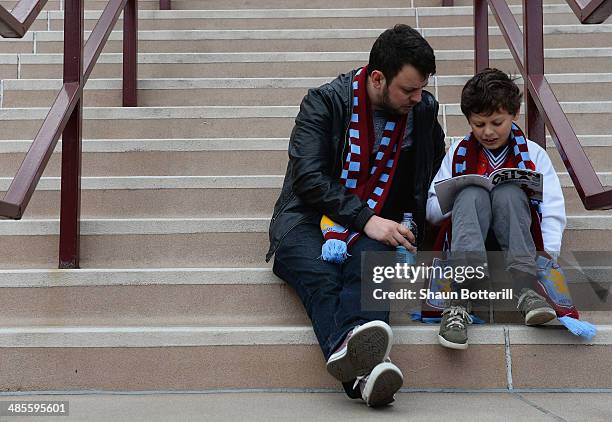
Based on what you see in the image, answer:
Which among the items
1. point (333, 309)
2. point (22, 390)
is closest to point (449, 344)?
point (333, 309)

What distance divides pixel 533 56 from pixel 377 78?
0.71 metres

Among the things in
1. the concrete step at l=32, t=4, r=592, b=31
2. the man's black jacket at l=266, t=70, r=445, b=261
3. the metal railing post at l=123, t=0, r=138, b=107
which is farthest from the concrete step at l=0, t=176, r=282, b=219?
the concrete step at l=32, t=4, r=592, b=31

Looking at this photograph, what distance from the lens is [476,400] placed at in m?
2.20

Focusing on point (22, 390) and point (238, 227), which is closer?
point (22, 390)

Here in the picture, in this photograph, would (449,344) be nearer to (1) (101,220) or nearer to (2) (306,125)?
(2) (306,125)

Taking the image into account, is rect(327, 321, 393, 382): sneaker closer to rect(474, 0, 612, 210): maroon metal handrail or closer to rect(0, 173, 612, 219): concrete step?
rect(474, 0, 612, 210): maroon metal handrail

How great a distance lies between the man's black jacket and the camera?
249 cm

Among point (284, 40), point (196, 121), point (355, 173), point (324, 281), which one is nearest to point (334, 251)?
point (324, 281)

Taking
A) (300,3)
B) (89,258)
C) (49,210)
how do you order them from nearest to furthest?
(89,258) → (49,210) → (300,3)

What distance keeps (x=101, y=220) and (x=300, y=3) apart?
8.93 feet

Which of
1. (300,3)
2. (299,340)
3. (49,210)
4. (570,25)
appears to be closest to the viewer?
(299,340)

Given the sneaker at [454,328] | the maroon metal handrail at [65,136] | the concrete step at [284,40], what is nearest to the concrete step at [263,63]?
the concrete step at [284,40]

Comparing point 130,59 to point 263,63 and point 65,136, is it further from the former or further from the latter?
point 65,136

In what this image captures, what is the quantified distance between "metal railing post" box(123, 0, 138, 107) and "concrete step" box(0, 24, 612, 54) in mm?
455
